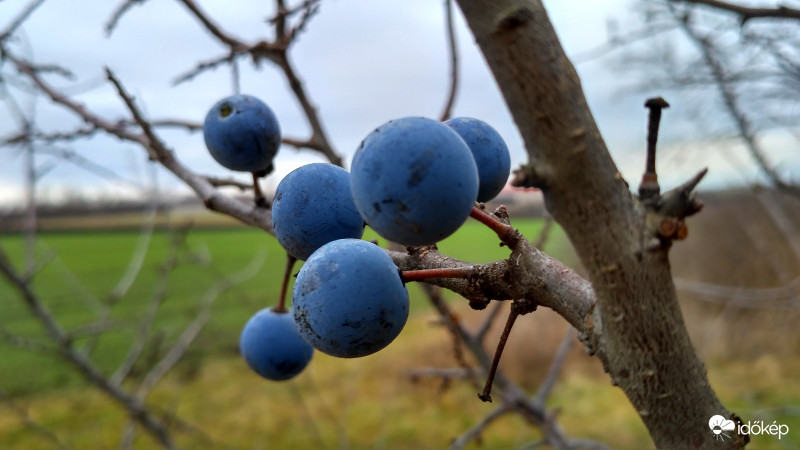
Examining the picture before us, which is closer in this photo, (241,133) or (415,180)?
(415,180)

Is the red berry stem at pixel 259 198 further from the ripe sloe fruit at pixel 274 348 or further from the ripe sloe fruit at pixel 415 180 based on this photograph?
the ripe sloe fruit at pixel 415 180

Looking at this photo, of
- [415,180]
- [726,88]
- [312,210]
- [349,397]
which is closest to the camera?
[415,180]

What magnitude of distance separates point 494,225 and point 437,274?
12 cm

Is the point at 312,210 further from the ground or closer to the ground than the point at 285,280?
further from the ground

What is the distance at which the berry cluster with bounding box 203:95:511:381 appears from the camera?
620 millimetres

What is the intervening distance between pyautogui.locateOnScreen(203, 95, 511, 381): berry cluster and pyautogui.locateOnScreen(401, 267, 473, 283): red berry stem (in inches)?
0.8

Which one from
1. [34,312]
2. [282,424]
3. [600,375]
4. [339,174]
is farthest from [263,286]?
[339,174]

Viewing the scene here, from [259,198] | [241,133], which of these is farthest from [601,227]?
[241,133]

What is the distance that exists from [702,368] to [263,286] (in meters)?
16.9

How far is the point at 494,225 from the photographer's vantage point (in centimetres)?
67

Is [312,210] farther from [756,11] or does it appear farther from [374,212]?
[756,11]

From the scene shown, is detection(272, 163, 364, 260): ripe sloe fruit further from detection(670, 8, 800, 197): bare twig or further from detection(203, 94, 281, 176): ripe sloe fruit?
detection(670, 8, 800, 197): bare twig

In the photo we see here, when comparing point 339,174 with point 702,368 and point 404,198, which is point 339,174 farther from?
point 702,368

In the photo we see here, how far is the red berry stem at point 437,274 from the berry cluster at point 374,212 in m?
0.02
